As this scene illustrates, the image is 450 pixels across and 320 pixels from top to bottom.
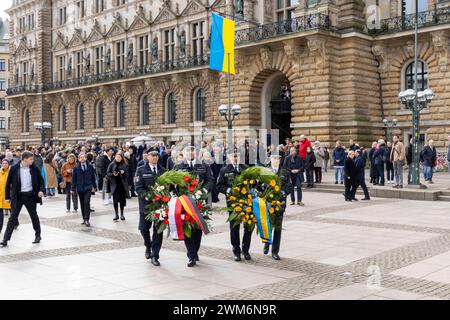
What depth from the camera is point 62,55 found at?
56.8 m

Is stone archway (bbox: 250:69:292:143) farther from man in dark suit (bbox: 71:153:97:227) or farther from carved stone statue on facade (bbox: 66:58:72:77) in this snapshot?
carved stone statue on facade (bbox: 66:58:72:77)

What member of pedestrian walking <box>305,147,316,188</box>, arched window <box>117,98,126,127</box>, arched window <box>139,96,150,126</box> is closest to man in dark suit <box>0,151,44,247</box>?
pedestrian walking <box>305,147,316,188</box>

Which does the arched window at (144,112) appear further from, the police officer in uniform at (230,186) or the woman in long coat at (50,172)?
the police officer in uniform at (230,186)

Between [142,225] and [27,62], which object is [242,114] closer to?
[142,225]

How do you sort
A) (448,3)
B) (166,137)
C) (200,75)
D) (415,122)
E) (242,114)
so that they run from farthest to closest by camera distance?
(166,137), (200,75), (242,114), (448,3), (415,122)

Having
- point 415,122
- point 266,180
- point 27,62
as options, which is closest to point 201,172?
point 266,180

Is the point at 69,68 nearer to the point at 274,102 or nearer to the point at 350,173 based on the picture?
the point at 274,102

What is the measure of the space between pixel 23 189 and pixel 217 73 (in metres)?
29.2

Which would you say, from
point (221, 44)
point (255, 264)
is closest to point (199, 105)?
point (221, 44)

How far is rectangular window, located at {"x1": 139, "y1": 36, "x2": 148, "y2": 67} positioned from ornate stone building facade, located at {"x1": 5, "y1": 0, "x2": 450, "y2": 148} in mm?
96

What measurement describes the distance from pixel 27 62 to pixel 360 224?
5391 centimetres

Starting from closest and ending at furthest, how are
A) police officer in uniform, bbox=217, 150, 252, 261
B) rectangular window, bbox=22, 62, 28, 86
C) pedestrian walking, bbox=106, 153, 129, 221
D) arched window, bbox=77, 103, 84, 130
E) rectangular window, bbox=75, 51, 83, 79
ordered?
1. police officer in uniform, bbox=217, 150, 252, 261
2. pedestrian walking, bbox=106, 153, 129, 221
3. arched window, bbox=77, 103, 84, 130
4. rectangular window, bbox=75, 51, 83, 79
5. rectangular window, bbox=22, 62, 28, 86

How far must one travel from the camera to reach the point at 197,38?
42625mm

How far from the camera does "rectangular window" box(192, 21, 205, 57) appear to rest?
42312 millimetres
